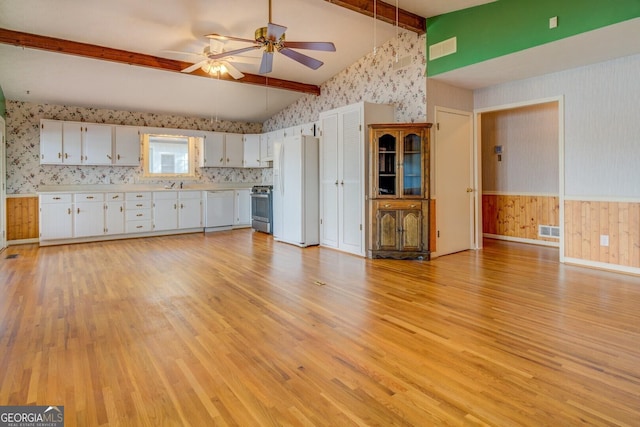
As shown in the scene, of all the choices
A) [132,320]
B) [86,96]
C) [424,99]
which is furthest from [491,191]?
[86,96]

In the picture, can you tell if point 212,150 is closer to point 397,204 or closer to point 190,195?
point 190,195

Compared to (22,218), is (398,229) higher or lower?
lower

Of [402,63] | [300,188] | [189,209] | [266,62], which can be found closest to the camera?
[266,62]

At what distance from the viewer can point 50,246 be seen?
6.29 metres

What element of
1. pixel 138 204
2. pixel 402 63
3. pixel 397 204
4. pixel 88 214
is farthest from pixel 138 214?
pixel 402 63

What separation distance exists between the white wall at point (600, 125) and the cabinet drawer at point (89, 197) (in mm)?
7286

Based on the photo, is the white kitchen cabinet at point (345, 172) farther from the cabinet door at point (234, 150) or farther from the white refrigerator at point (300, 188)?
the cabinet door at point (234, 150)

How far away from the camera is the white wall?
4.18 m

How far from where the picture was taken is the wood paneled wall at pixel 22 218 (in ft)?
20.7

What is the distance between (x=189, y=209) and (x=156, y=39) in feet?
12.1

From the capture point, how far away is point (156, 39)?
4816mm

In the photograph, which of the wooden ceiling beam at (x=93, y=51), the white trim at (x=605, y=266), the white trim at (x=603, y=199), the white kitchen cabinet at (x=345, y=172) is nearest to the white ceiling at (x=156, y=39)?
the wooden ceiling beam at (x=93, y=51)

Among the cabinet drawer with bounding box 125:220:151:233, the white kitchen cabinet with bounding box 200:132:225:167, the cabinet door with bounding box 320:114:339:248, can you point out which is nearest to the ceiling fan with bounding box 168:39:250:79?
the cabinet door with bounding box 320:114:339:248

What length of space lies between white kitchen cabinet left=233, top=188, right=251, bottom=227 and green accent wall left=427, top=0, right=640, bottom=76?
4987 millimetres
